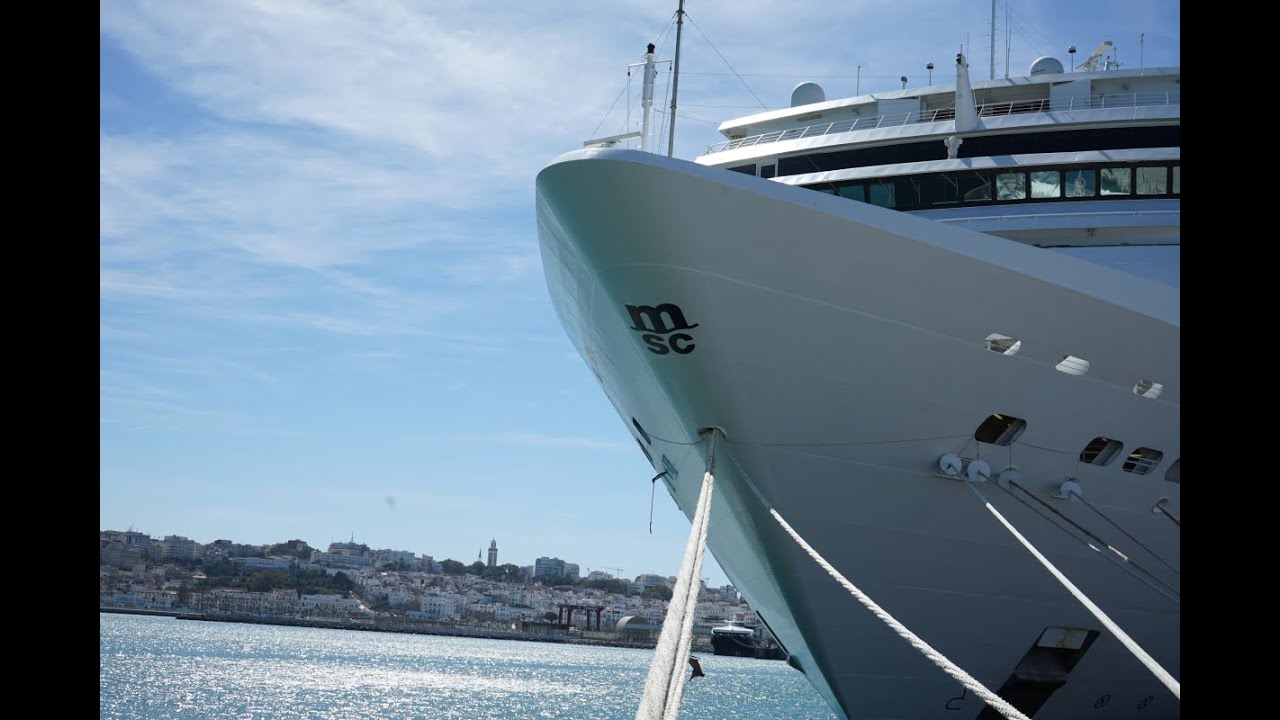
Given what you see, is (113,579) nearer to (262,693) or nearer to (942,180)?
(262,693)

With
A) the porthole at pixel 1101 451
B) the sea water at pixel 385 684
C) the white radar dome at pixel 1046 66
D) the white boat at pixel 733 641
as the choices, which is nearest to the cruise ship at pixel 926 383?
the porthole at pixel 1101 451

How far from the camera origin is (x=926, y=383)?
28.8 ft

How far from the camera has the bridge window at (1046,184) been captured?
37.8ft

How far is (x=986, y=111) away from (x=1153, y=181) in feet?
11.0

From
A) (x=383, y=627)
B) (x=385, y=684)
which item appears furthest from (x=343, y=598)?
(x=385, y=684)

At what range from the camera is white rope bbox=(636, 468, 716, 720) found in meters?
4.53

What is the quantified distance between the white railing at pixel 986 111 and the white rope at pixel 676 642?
7557mm

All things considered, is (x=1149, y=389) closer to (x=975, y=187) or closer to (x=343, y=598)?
(x=975, y=187)

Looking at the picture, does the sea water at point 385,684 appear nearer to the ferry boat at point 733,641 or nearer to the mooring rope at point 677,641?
the ferry boat at point 733,641

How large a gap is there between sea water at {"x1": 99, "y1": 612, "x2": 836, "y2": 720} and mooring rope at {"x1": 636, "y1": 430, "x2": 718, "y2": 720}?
374 inches

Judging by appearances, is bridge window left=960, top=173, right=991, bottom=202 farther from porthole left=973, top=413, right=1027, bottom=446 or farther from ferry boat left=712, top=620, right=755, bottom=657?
ferry boat left=712, top=620, right=755, bottom=657

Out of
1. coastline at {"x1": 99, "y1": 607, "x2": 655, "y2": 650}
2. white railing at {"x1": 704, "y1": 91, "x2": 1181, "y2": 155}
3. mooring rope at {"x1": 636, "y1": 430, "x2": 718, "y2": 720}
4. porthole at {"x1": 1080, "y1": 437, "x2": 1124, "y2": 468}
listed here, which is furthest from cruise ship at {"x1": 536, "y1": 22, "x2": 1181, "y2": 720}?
coastline at {"x1": 99, "y1": 607, "x2": 655, "y2": 650}
